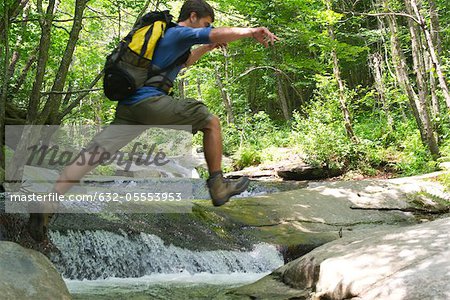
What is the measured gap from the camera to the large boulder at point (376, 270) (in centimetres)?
338

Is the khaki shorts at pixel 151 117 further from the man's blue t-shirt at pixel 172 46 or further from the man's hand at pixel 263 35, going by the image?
the man's hand at pixel 263 35

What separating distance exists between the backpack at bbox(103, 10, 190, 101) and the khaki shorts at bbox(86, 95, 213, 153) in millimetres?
157

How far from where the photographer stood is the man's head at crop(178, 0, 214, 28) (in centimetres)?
354

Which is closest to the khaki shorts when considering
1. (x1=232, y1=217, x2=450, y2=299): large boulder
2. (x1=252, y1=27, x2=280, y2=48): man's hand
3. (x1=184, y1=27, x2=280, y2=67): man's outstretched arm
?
(x1=184, y1=27, x2=280, y2=67): man's outstretched arm

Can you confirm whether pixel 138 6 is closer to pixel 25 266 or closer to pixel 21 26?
pixel 21 26

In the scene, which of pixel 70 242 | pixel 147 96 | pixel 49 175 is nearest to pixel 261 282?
pixel 147 96

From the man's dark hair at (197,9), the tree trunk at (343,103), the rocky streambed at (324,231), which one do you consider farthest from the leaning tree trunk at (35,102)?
the tree trunk at (343,103)

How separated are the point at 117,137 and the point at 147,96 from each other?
451 millimetres

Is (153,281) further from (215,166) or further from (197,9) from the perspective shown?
(197,9)

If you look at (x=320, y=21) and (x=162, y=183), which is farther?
(x=162, y=183)

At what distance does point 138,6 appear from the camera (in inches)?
385

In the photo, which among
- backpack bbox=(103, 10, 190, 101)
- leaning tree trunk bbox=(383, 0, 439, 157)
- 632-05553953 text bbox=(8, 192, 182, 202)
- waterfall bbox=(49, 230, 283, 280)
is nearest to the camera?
backpack bbox=(103, 10, 190, 101)

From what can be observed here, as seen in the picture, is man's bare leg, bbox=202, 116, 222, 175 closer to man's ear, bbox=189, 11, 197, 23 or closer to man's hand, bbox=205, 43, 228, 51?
man's hand, bbox=205, 43, 228, 51

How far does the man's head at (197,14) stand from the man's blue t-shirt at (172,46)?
0.74 feet
